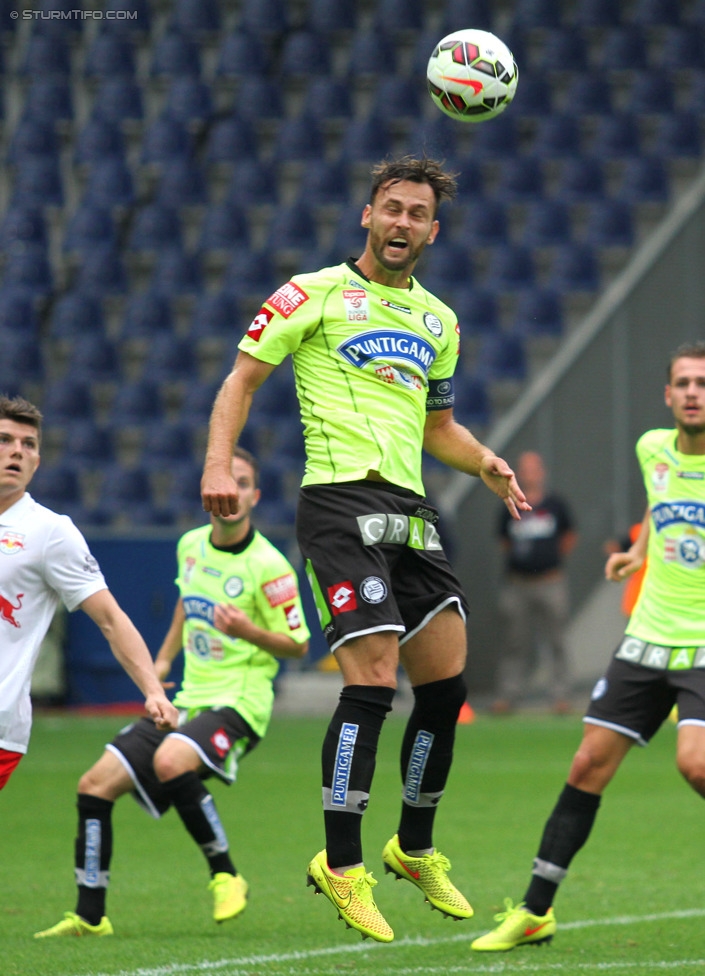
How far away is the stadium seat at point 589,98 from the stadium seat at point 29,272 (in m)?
6.31

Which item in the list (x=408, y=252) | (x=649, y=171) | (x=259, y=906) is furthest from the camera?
(x=649, y=171)

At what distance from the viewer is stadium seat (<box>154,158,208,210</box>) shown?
1739 cm

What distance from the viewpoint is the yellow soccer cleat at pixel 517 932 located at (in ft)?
19.1

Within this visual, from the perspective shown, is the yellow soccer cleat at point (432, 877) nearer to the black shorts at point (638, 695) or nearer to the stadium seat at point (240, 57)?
the black shorts at point (638, 695)

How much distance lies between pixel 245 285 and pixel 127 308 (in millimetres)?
1408

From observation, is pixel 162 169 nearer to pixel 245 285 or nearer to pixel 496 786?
pixel 245 285

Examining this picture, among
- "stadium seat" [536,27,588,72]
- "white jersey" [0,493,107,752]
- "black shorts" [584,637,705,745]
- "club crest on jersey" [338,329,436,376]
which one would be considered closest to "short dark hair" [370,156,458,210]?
"club crest on jersey" [338,329,436,376]

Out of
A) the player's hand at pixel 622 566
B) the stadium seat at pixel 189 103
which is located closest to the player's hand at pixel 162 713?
the player's hand at pixel 622 566

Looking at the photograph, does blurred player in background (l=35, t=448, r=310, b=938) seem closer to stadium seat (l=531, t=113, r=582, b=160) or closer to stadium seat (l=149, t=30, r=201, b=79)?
stadium seat (l=531, t=113, r=582, b=160)

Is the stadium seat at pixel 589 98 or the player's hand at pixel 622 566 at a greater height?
the stadium seat at pixel 589 98

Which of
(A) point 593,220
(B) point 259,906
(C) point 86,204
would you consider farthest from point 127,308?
(B) point 259,906

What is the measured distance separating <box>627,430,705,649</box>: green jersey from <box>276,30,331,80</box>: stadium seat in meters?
12.9

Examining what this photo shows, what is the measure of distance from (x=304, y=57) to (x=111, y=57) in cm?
228

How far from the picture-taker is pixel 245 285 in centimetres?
1705
